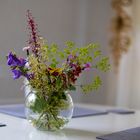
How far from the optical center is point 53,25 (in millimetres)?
3723

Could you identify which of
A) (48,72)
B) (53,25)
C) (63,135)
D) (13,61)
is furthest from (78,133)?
(53,25)

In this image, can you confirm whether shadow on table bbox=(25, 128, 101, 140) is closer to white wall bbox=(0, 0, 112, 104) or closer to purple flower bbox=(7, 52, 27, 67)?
purple flower bbox=(7, 52, 27, 67)

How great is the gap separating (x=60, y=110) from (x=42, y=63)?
0.63 ft

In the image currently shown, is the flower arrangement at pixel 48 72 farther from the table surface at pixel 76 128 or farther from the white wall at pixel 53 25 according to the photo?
the white wall at pixel 53 25

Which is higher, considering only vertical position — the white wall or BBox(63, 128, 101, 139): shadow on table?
the white wall

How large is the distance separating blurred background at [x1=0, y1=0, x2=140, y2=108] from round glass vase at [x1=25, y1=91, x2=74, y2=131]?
198cm

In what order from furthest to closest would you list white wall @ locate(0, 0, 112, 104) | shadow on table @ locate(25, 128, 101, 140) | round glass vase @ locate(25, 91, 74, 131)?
white wall @ locate(0, 0, 112, 104), round glass vase @ locate(25, 91, 74, 131), shadow on table @ locate(25, 128, 101, 140)

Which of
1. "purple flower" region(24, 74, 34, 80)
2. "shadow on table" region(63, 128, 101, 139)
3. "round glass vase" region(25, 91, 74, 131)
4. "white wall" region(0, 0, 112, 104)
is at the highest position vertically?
"white wall" region(0, 0, 112, 104)

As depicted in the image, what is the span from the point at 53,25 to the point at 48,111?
2.54 metres

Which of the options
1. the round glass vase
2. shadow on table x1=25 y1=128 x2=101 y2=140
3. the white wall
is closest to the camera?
shadow on table x1=25 y1=128 x2=101 y2=140

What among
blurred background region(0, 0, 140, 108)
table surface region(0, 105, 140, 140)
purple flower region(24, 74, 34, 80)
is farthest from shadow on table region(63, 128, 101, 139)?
blurred background region(0, 0, 140, 108)

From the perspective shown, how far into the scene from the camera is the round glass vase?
49.8 inches

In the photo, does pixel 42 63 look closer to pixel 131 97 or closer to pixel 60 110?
pixel 60 110

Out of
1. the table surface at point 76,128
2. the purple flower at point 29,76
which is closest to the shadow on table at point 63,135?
the table surface at point 76,128
